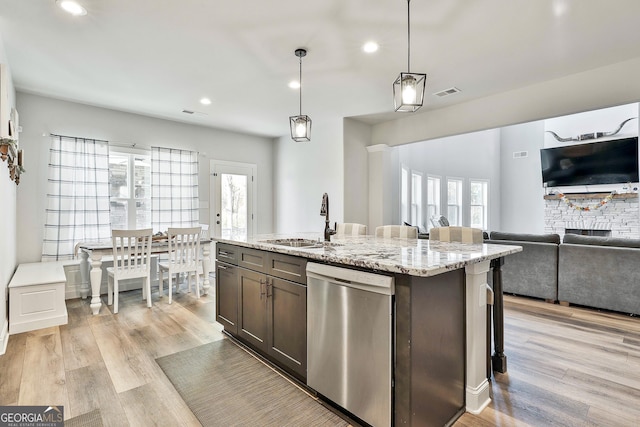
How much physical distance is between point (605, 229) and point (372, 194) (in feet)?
17.3

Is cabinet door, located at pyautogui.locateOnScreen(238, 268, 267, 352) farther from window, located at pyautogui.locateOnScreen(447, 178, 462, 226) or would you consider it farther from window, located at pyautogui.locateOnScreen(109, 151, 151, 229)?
window, located at pyautogui.locateOnScreen(447, 178, 462, 226)

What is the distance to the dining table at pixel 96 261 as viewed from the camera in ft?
12.3

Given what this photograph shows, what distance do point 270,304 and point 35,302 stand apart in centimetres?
267

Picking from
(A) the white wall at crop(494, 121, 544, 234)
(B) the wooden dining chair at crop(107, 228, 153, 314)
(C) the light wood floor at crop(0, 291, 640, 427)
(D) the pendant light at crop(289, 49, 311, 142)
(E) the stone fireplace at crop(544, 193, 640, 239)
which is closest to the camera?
(C) the light wood floor at crop(0, 291, 640, 427)

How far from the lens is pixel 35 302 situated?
129 inches

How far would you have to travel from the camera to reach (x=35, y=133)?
4.27 m

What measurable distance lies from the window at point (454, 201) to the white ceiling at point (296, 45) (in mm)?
4308

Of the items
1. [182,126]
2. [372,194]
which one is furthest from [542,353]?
[182,126]

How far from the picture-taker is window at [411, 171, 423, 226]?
709 cm

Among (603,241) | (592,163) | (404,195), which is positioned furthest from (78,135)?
(592,163)

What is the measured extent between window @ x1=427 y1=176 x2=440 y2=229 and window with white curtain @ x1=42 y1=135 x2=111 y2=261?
21.1ft

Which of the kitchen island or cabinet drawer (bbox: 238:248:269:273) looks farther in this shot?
cabinet drawer (bbox: 238:248:269:273)

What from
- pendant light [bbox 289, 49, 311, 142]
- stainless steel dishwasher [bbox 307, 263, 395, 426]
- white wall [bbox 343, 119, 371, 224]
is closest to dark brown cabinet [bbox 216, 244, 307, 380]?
stainless steel dishwasher [bbox 307, 263, 395, 426]

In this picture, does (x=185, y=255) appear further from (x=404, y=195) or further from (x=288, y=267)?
(x=404, y=195)
